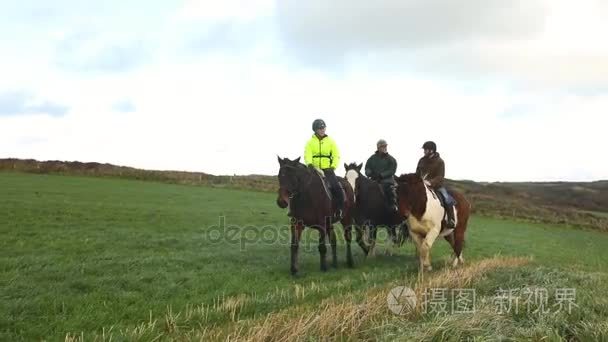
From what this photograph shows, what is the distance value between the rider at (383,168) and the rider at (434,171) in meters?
1.21

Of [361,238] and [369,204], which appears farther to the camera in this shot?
[361,238]

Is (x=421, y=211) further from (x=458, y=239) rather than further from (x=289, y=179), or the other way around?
(x=289, y=179)

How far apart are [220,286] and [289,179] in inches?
104

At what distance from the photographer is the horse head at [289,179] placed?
10.4 meters

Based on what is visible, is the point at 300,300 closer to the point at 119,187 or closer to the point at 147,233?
the point at 147,233

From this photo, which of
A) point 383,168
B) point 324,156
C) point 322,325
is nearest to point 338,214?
point 324,156

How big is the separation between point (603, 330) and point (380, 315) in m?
2.35

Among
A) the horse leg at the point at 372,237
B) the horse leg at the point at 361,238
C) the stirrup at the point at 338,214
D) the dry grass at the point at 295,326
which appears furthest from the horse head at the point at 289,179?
the horse leg at the point at 372,237

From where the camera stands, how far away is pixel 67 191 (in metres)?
27.6

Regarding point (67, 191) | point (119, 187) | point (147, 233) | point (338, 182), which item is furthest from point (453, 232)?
point (119, 187)

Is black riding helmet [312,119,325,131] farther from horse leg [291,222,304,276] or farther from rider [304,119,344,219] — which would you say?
horse leg [291,222,304,276]

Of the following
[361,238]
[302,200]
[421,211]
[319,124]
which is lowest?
[361,238]

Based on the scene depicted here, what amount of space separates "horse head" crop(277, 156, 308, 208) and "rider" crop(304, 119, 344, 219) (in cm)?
95

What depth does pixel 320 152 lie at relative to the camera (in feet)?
38.8
